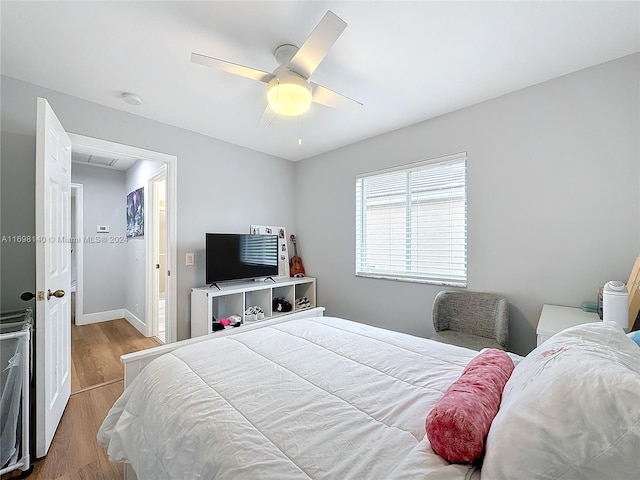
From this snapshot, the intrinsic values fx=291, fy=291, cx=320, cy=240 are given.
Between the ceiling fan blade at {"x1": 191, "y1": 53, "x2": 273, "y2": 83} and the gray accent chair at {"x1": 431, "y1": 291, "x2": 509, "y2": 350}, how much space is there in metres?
2.15

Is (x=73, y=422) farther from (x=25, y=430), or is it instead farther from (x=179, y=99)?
(x=179, y=99)

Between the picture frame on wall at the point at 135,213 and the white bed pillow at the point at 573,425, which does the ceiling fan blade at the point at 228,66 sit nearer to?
the white bed pillow at the point at 573,425

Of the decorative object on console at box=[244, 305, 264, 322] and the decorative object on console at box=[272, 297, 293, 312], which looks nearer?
the decorative object on console at box=[244, 305, 264, 322]

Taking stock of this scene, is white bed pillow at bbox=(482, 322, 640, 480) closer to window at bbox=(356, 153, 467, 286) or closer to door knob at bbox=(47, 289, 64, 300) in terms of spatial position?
window at bbox=(356, 153, 467, 286)

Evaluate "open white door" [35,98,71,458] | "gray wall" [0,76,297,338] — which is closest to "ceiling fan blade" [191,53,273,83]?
"open white door" [35,98,71,458]

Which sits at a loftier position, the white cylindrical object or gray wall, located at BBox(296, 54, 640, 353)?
gray wall, located at BBox(296, 54, 640, 353)

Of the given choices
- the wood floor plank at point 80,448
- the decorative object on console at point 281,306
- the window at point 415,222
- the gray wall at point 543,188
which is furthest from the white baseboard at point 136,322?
the gray wall at point 543,188

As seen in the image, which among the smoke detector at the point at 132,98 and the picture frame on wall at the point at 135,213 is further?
the picture frame on wall at the point at 135,213

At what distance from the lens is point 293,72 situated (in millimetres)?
1667

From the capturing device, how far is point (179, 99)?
2.36 m

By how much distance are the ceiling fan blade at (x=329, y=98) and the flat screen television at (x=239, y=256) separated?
1.78 meters

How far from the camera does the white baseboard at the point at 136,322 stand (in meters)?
3.87

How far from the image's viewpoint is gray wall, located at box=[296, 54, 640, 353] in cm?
188

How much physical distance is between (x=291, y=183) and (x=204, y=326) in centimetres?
218
